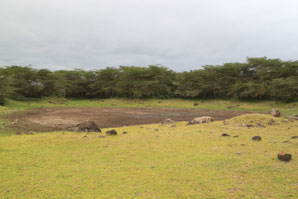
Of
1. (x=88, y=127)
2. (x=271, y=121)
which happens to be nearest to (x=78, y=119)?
(x=88, y=127)

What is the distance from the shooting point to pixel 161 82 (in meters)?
44.3

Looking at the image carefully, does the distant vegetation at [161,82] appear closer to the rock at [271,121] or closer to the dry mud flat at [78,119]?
the dry mud flat at [78,119]

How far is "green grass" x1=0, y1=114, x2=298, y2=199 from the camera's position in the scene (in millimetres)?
4738

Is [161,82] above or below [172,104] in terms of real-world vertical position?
above

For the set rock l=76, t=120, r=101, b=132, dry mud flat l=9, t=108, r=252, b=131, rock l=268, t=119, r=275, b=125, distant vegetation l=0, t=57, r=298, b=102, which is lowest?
dry mud flat l=9, t=108, r=252, b=131

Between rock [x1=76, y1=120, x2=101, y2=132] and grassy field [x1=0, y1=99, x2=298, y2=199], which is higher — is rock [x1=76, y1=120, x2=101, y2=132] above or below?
above

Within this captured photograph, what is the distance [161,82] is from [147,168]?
38.5 m

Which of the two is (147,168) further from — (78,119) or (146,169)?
(78,119)

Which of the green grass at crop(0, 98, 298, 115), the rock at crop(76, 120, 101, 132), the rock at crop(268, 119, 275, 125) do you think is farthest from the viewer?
the green grass at crop(0, 98, 298, 115)

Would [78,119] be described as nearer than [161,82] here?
Yes

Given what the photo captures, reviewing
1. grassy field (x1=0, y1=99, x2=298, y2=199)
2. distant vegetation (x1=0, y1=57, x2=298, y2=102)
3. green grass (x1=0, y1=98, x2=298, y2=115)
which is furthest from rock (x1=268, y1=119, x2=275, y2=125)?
distant vegetation (x1=0, y1=57, x2=298, y2=102)

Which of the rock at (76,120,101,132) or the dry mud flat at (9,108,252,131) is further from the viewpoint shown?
the dry mud flat at (9,108,252,131)

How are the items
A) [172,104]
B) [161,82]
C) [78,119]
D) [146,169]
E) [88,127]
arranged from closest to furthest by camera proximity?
1. [146,169]
2. [88,127]
3. [78,119]
4. [172,104]
5. [161,82]

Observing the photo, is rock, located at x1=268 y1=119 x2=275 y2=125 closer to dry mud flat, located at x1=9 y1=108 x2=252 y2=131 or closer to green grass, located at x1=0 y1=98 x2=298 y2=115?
dry mud flat, located at x1=9 y1=108 x2=252 y2=131
